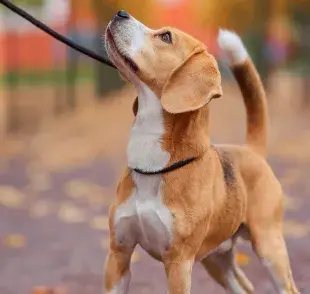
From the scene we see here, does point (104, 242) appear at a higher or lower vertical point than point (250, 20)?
lower

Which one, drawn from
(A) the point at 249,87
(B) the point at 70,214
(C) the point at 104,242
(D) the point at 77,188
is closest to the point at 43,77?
(D) the point at 77,188

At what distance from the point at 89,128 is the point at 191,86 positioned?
874 centimetres

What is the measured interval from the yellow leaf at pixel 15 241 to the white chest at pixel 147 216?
2682 millimetres

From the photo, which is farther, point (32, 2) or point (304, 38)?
point (304, 38)

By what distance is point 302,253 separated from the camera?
5.07 m

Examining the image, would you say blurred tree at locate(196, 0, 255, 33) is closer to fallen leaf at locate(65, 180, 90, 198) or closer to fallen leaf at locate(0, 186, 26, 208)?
fallen leaf at locate(65, 180, 90, 198)

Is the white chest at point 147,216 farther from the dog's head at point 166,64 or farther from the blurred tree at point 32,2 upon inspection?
the blurred tree at point 32,2

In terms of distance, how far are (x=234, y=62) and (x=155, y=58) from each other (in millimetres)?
736

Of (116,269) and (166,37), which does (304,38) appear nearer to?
(166,37)

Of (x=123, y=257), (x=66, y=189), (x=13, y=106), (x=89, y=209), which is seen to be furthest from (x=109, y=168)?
(x=123, y=257)

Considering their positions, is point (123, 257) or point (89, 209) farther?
point (89, 209)

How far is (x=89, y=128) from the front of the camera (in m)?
11.3

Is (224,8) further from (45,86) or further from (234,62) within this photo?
(234,62)

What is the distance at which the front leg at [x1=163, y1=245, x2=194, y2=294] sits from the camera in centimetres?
273
